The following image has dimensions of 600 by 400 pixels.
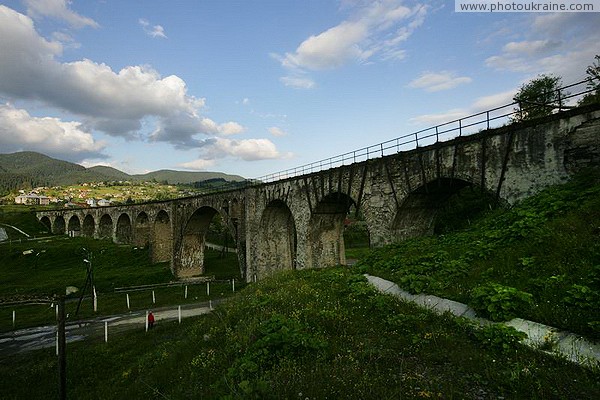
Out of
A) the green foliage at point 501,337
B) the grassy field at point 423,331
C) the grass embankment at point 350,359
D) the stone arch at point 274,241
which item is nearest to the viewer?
the grass embankment at point 350,359

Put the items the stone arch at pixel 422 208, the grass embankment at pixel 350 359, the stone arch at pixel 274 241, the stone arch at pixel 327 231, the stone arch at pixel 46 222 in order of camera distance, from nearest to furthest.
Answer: the grass embankment at pixel 350 359, the stone arch at pixel 422 208, the stone arch at pixel 327 231, the stone arch at pixel 274 241, the stone arch at pixel 46 222

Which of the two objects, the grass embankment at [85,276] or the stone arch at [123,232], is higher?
the stone arch at [123,232]

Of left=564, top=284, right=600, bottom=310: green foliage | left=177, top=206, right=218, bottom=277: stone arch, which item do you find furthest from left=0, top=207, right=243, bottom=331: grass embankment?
left=564, top=284, right=600, bottom=310: green foliage

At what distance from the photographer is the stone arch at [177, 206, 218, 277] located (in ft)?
128

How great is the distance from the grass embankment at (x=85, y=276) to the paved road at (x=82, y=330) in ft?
6.70

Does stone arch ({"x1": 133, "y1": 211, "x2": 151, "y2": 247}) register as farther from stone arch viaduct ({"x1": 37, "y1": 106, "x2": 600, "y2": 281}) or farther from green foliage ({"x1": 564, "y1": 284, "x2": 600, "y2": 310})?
green foliage ({"x1": 564, "y1": 284, "x2": 600, "y2": 310})

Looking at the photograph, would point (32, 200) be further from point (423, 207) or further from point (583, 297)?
point (583, 297)

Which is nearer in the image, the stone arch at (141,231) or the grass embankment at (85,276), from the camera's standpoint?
the grass embankment at (85,276)

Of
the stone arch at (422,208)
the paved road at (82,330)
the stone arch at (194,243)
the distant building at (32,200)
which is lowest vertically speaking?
the paved road at (82,330)

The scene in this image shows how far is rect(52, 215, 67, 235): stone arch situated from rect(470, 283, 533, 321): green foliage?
9555 cm

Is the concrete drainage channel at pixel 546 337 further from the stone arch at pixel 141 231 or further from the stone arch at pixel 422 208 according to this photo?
the stone arch at pixel 141 231

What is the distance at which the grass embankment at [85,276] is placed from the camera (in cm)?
2614

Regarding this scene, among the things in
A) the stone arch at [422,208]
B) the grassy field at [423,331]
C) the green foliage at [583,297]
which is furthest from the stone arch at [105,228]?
the green foliage at [583,297]

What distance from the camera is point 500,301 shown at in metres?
6.00
